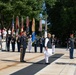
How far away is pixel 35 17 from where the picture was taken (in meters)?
47.5

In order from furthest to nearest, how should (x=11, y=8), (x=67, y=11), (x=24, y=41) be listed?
(x=67, y=11) → (x=11, y=8) → (x=24, y=41)

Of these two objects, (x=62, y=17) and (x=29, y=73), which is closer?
(x=29, y=73)

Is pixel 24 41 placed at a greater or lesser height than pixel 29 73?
greater

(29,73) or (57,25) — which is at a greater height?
(57,25)

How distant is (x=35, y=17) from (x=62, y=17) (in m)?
8.73

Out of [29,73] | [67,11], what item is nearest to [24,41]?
[29,73]

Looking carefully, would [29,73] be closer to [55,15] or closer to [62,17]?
[62,17]

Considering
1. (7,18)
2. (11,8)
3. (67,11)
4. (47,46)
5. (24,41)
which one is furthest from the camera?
(67,11)

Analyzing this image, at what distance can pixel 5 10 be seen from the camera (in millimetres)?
42719

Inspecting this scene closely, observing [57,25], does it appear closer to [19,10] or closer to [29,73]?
[19,10]

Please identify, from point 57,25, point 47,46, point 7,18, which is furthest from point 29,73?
point 57,25

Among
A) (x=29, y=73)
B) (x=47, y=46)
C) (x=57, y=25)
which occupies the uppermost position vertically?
(x=57, y=25)

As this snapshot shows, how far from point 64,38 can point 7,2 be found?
19.0 m

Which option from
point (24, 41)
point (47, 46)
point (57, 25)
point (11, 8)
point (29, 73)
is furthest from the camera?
point (57, 25)
